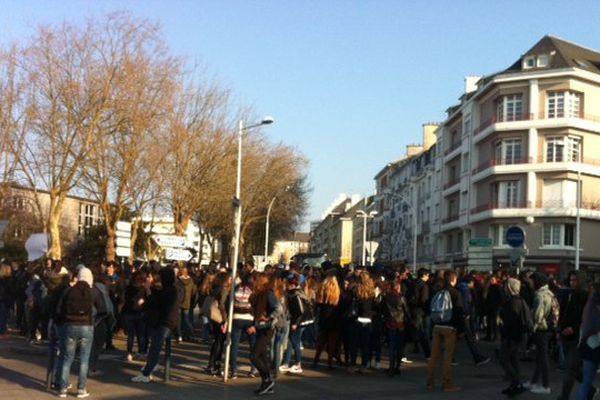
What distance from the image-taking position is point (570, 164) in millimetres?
51438

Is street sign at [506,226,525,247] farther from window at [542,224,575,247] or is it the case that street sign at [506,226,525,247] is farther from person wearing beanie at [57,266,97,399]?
window at [542,224,575,247]

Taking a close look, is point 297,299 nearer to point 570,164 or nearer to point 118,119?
point 118,119

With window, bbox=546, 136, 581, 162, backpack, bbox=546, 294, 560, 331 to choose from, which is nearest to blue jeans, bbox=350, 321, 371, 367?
backpack, bbox=546, 294, 560, 331

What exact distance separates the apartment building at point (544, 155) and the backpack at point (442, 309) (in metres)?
40.4

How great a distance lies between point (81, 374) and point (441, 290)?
5582 mm

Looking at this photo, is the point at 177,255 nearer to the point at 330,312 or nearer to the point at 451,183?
the point at 330,312

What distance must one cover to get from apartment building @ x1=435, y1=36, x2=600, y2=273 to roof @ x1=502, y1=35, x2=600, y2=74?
0.07m

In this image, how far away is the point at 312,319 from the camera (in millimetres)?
13922

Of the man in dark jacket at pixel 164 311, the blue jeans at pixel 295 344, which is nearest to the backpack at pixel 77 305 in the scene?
the man in dark jacket at pixel 164 311

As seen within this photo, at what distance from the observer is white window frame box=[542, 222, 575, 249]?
5191 cm

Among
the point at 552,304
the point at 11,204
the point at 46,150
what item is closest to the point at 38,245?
the point at 46,150

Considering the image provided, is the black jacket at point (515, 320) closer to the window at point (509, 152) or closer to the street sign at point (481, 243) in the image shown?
the street sign at point (481, 243)

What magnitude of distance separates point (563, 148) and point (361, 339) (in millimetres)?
42405

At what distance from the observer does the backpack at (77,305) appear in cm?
1038
